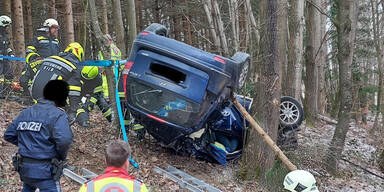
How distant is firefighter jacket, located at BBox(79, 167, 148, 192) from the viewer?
97.1 inches

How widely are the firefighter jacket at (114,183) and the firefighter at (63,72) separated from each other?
3.72m

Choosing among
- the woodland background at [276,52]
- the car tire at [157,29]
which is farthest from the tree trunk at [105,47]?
the car tire at [157,29]

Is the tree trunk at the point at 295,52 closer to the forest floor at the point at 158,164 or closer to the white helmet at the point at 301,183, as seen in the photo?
the forest floor at the point at 158,164

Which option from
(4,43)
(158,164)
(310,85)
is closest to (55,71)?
(158,164)

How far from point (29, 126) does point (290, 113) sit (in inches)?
179

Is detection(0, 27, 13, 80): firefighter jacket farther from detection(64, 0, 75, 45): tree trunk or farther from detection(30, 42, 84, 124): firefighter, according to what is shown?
detection(30, 42, 84, 124): firefighter

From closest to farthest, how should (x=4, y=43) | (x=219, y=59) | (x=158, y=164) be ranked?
(x=219, y=59)
(x=158, y=164)
(x=4, y=43)

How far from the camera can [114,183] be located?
248 centimetres

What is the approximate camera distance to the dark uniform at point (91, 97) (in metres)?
6.91

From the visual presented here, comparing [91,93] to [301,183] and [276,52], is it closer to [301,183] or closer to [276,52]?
[276,52]

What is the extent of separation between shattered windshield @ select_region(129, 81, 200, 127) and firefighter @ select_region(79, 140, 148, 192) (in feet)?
8.68

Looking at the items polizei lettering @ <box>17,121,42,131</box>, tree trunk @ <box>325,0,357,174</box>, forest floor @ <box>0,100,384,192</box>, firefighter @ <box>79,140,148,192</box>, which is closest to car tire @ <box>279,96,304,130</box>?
forest floor @ <box>0,100,384,192</box>

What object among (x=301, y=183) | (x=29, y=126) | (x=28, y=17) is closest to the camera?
(x=301, y=183)

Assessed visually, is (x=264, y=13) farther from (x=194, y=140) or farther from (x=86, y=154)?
(x=86, y=154)
